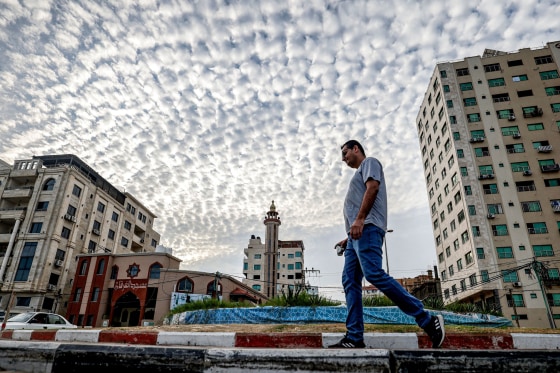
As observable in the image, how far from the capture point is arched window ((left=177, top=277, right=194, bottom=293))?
31.5 metres

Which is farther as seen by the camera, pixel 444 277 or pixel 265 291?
pixel 265 291

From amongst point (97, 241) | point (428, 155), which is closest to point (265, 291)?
point (97, 241)

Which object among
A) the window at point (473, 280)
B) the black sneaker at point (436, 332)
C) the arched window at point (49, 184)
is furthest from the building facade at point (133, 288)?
the black sneaker at point (436, 332)

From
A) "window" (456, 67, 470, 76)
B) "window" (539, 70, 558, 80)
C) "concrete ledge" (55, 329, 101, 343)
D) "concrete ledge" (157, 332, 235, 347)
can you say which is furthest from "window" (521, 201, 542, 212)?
"concrete ledge" (55, 329, 101, 343)

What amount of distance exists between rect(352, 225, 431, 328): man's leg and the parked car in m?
13.4

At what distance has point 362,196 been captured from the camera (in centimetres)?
334

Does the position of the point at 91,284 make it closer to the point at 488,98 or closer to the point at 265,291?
the point at 265,291

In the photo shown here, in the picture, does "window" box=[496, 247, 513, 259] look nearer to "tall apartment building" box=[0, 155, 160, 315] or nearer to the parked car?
the parked car

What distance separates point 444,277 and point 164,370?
45658mm

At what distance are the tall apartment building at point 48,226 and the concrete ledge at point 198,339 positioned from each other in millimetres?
37164

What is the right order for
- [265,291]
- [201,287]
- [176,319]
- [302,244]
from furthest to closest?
[302,244]
[265,291]
[201,287]
[176,319]

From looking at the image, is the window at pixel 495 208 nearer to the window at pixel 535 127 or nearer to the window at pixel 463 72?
the window at pixel 535 127

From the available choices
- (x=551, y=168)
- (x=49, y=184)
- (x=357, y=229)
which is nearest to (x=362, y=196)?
(x=357, y=229)

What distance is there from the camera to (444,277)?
134 ft
